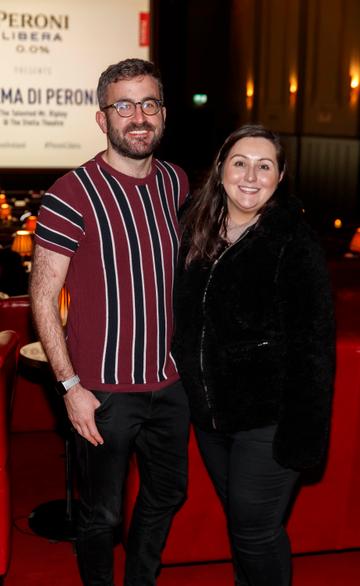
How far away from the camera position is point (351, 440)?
7.65ft

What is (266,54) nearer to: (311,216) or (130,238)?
(311,216)

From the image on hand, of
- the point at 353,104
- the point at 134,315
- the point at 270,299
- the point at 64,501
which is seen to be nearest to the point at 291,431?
the point at 270,299

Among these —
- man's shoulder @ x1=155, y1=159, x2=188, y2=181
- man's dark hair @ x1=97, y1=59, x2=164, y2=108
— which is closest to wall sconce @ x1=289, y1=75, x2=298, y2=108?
man's shoulder @ x1=155, y1=159, x2=188, y2=181

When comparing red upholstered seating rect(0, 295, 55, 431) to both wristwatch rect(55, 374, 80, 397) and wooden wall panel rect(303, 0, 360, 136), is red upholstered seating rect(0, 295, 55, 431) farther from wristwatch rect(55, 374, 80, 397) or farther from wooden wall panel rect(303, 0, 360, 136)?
wooden wall panel rect(303, 0, 360, 136)

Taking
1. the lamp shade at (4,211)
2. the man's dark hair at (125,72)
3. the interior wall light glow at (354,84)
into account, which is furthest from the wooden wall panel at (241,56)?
the man's dark hair at (125,72)

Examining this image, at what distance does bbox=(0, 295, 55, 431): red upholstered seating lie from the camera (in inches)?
135

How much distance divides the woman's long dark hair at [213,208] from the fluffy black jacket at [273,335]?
5 cm

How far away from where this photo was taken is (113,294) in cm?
191

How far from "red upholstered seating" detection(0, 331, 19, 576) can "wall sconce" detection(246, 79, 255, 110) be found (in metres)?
14.1

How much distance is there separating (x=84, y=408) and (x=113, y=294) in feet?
0.99

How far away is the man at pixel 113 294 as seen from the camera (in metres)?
1.89

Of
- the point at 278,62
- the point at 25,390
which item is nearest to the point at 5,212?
the point at 25,390

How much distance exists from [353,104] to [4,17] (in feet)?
19.7

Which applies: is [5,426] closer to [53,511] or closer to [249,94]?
[53,511]
